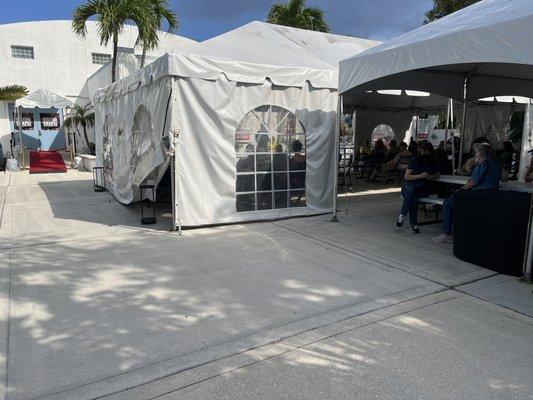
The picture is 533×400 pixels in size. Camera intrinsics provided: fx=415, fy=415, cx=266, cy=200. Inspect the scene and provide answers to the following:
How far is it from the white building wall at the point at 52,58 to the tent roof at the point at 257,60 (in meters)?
15.8

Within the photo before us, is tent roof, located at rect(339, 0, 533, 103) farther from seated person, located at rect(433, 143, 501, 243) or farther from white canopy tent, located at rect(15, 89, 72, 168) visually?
white canopy tent, located at rect(15, 89, 72, 168)

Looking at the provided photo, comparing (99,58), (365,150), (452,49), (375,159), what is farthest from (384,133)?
(99,58)

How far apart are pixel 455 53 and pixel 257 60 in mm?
3494

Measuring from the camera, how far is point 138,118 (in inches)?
332

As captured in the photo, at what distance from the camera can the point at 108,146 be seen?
11.4m

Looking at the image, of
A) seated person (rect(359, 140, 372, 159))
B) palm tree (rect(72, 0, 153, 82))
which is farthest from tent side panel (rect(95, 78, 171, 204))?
seated person (rect(359, 140, 372, 159))

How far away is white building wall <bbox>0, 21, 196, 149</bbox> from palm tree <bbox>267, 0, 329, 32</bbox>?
25.1ft

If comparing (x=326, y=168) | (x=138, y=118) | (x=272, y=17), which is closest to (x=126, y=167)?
(x=138, y=118)

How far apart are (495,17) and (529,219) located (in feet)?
7.42

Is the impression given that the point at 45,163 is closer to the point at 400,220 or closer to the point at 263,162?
the point at 263,162

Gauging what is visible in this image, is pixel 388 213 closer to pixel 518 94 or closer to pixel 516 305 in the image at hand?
pixel 516 305

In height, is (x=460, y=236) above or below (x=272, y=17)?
below

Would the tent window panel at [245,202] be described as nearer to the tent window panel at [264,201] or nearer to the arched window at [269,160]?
the arched window at [269,160]

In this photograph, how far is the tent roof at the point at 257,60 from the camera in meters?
6.68
